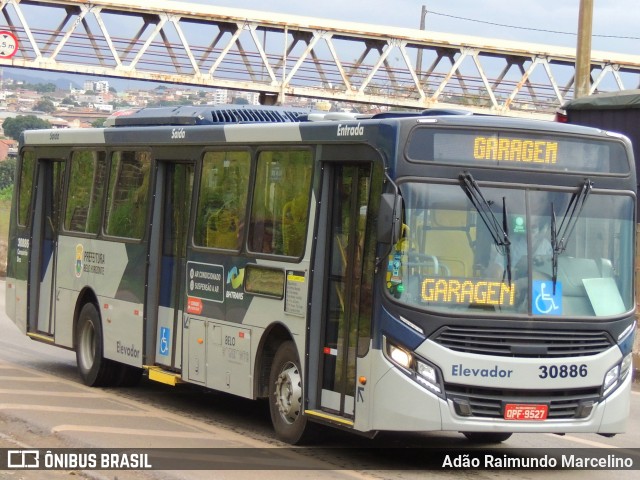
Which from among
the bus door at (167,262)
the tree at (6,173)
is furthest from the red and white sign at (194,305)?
the tree at (6,173)

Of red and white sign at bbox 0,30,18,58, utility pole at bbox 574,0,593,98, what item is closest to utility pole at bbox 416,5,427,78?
red and white sign at bbox 0,30,18,58

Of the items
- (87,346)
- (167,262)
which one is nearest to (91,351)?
(87,346)

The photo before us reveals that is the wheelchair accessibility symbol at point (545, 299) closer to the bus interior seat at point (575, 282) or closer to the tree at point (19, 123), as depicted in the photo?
the bus interior seat at point (575, 282)

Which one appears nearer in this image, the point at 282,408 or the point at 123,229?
the point at 282,408

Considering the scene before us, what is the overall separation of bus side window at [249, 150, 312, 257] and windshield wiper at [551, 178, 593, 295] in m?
2.07

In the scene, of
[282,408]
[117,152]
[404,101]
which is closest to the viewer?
[282,408]

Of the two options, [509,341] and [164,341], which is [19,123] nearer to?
[164,341]

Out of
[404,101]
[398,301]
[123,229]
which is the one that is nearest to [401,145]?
[398,301]

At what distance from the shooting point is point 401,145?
10125mm

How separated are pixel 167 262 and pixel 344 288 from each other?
3.43 meters

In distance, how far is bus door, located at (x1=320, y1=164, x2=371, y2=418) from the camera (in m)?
10.5

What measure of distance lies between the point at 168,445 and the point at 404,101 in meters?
43.7

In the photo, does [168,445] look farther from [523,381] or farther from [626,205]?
[626,205]

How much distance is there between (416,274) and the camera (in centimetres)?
1005
